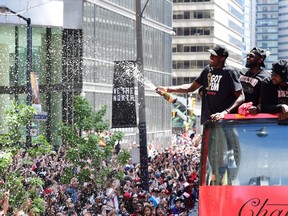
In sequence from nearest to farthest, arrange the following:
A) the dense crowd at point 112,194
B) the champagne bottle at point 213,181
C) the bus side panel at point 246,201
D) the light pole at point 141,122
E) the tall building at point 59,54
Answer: the bus side panel at point 246,201 → the champagne bottle at point 213,181 → the dense crowd at point 112,194 → the light pole at point 141,122 → the tall building at point 59,54

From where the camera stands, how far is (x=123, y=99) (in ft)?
109

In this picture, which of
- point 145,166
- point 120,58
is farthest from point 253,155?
point 120,58

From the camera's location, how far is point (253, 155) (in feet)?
41.3

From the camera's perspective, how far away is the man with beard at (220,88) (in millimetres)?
12938

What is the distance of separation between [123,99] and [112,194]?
23.1 ft

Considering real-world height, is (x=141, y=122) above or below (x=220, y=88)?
below

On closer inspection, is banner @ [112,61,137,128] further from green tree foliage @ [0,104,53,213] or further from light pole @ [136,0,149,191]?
green tree foliage @ [0,104,53,213]

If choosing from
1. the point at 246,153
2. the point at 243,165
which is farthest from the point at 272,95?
the point at 243,165

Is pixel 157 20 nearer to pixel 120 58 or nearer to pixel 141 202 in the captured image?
pixel 120 58

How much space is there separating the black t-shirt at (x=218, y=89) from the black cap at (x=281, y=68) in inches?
25.1

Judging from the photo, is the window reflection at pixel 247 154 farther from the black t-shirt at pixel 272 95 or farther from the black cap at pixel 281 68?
the black cap at pixel 281 68

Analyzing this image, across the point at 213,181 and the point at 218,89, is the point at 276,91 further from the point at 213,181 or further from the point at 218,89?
the point at 213,181

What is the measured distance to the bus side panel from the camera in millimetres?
11914

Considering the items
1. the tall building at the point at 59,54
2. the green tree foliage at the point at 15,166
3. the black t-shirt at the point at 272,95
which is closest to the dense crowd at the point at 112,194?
the green tree foliage at the point at 15,166
